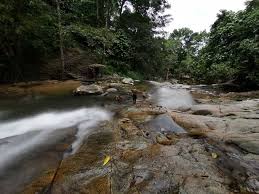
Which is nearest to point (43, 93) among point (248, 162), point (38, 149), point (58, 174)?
point (38, 149)

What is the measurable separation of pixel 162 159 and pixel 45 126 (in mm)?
3439

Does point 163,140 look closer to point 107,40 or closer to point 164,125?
point 164,125

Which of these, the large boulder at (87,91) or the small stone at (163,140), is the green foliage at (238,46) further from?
the small stone at (163,140)

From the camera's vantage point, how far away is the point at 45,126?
5.69 m

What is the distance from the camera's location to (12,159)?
3.86 m

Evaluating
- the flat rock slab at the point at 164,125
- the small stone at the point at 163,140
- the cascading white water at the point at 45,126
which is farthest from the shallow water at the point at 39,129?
the small stone at the point at 163,140

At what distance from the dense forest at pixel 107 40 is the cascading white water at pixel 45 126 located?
5.79 m

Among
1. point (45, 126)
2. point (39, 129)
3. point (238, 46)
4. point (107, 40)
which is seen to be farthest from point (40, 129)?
point (238, 46)

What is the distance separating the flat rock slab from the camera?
5.00 m

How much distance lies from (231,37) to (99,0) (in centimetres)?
1114

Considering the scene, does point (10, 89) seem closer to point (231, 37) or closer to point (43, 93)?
point (43, 93)

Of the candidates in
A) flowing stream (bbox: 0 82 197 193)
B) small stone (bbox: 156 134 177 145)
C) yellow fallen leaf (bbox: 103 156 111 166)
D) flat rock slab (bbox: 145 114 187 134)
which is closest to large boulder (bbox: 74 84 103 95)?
flowing stream (bbox: 0 82 197 193)

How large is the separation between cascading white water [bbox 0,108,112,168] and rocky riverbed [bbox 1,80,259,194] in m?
0.49

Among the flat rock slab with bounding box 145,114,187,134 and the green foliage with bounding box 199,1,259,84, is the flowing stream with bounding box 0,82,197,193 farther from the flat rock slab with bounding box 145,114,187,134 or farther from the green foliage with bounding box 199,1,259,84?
the green foliage with bounding box 199,1,259,84
